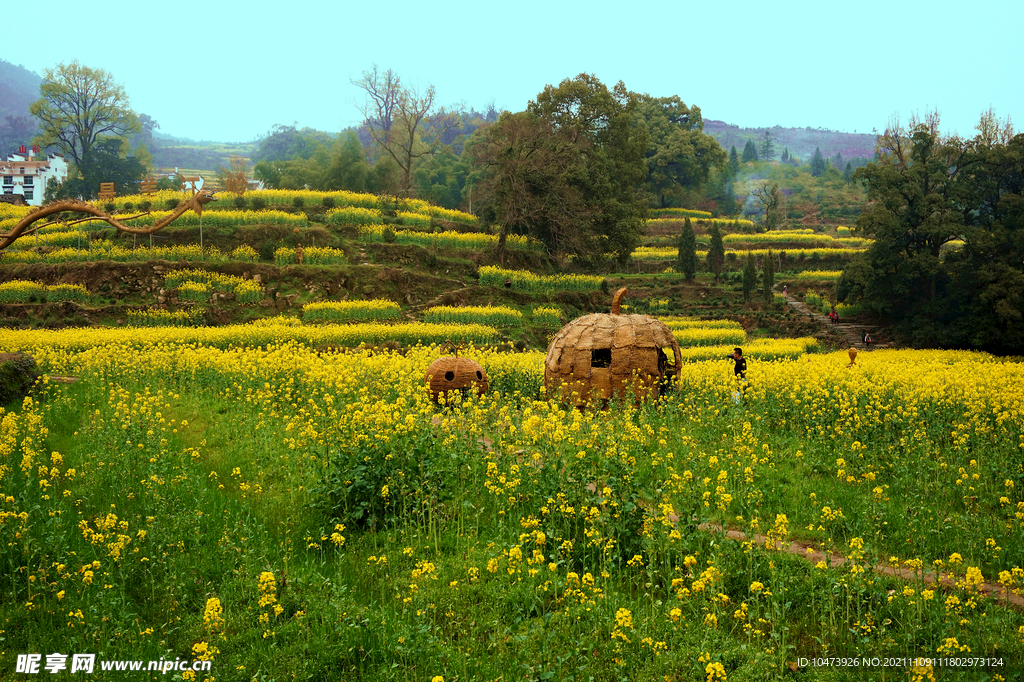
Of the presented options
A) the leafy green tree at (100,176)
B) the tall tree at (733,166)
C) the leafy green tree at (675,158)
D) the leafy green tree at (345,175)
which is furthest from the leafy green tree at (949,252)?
the tall tree at (733,166)

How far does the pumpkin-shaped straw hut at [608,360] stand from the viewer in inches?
482

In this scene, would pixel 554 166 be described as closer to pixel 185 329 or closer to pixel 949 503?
pixel 185 329

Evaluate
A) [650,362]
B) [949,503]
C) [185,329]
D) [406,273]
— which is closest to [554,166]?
[406,273]

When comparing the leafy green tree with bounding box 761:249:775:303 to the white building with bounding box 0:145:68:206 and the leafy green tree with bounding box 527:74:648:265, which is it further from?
the white building with bounding box 0:145:68:206

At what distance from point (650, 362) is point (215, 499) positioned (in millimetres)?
8005

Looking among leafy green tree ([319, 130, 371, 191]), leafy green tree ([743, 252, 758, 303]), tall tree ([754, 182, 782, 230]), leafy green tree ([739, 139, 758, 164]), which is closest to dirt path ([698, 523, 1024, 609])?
leafy green tree ([743, 252, 758, 303])

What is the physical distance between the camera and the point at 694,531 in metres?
6.27

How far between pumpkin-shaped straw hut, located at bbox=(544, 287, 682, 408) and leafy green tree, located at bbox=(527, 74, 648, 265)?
25.7m

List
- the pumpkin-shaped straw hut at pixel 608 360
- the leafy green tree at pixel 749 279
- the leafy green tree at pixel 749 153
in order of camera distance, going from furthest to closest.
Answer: the leafy green tree at pixel 749 153 → the leafy green tree at pixel 749 279 → the pumpkin-shaped straw hut at pixel 608 360

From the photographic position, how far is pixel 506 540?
6648 millimetres

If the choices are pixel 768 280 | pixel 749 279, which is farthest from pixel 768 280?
pixel 749 279

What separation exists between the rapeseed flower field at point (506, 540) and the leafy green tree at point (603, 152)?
28359 millimetres

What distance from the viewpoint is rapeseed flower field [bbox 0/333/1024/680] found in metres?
4.88

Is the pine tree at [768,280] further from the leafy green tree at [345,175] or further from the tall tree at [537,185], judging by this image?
the leafy green tree at [345,175]
